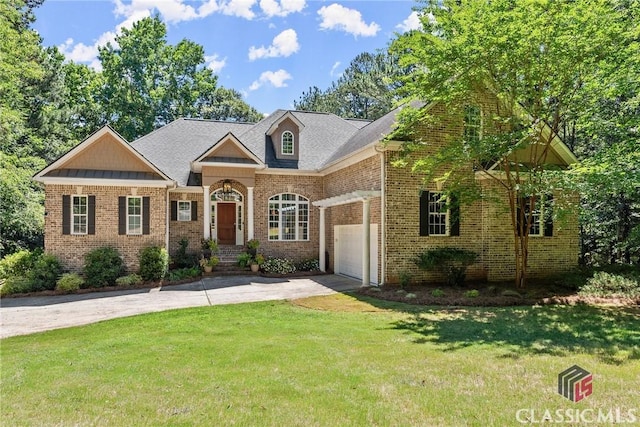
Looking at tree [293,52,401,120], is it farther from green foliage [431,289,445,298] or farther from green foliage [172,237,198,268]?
green foliage [431,289,445,298]

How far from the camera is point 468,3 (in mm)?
10375

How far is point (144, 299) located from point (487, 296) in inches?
409

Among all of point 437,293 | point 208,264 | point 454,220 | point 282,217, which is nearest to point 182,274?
point 208,264

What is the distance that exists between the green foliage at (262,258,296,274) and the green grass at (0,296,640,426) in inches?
311

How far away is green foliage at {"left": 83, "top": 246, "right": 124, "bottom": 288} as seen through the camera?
14320 millimetres

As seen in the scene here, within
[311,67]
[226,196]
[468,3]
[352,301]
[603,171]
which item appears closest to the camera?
[603,171]

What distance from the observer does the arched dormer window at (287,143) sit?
19.6m

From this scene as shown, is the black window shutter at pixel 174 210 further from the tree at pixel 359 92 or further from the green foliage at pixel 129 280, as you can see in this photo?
the tree at pixel 359 92

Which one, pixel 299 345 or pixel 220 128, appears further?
pixel 220 128

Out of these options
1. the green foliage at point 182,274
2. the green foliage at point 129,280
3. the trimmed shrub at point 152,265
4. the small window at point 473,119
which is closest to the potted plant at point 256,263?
the green foliage at point 182,274

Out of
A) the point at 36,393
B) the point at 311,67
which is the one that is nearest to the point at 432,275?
the point at 36,393

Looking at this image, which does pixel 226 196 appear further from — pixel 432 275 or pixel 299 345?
pixel 299 345

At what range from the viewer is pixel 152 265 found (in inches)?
595

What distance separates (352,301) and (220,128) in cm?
1475
